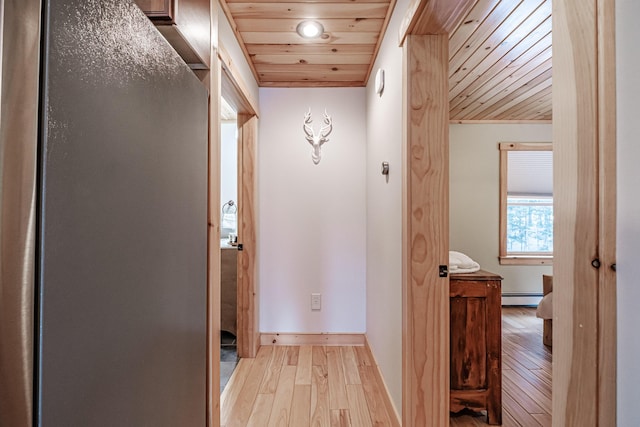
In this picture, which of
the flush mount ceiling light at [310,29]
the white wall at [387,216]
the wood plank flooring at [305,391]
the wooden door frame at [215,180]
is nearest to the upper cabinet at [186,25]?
the wooden door frame at [215,180]

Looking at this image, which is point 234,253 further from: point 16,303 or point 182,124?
point 16,303

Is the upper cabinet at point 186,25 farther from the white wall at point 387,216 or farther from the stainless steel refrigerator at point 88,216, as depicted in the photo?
A: the white wall at point 387,216

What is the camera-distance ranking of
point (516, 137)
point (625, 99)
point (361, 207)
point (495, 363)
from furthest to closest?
point (516, 137) → point (361, 207) → point (495, 363) → point (625, 99)

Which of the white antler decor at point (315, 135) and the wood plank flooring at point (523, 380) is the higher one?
the white antler decor at point (315, 135)

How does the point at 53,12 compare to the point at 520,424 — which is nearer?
the point at 53,12

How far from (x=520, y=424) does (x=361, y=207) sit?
1755 millimetres

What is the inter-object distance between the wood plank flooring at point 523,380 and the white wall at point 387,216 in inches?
21.1

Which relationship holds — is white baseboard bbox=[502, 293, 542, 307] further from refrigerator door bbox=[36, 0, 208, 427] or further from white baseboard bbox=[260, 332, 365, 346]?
refrigerator door bbox=[36, 0, 208, 427]

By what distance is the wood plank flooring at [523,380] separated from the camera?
184 centimetres

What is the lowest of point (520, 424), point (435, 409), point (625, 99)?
point (520, 424)

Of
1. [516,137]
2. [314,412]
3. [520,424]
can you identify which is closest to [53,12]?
[314,412]

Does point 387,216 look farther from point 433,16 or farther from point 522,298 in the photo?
point 522,298

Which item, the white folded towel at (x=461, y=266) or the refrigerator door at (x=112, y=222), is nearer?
the refrigerator door at (x=112, y=222)

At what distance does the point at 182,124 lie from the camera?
91 cm
